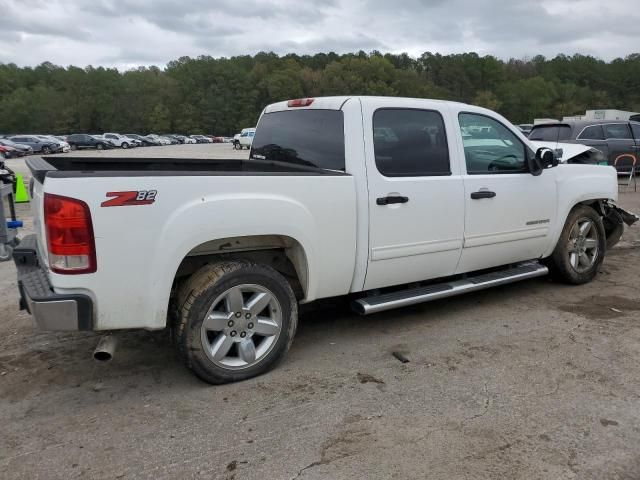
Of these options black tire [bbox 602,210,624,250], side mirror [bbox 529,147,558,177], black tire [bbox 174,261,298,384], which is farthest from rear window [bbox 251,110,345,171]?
black tire [bbox 602,210,624,250]

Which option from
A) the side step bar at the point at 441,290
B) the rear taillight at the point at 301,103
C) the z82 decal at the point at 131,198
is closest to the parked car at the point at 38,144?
the rear taillight at the point at 301,103

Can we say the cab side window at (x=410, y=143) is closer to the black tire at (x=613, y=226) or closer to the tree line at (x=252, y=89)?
the black tire at (x=613, y=226)

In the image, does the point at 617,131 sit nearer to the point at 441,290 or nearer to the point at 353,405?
the point at 441,290

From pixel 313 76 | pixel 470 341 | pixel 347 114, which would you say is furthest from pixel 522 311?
pixel 313 76

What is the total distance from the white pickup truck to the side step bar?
0.7 inches

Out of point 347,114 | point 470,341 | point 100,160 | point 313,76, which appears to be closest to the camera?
point 347,114

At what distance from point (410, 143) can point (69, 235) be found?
2.53m

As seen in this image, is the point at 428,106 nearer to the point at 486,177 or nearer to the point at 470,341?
the point at 486,177

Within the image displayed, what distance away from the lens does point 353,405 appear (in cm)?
321

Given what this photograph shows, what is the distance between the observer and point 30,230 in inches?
326

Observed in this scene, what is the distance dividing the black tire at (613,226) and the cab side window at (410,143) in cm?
284

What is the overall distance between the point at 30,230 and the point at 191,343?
20.7 feet

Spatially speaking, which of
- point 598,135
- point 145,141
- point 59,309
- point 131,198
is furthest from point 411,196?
point 145,141

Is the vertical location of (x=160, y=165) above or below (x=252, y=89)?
below
